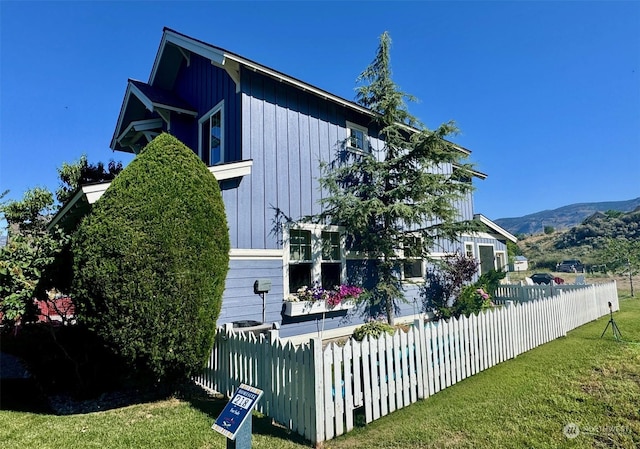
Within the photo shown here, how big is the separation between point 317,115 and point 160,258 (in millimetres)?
6410

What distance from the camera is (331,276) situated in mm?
9109

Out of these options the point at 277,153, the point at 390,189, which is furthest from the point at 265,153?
the point at 390,189

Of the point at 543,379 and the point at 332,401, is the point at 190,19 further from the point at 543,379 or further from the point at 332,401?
the point at 543,379

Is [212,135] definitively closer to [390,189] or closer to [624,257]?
[390,189]

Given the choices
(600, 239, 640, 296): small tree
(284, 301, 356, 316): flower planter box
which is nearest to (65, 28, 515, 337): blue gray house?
(284, 301, 356, 316): flower planter box

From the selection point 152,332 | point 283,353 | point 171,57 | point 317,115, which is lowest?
point 283,353

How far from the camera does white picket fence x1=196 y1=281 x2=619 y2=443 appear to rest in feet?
12.2

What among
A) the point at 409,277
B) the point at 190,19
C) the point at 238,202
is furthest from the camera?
the point at 409,277

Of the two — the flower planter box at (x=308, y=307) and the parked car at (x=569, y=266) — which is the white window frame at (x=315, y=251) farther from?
the parked car at (x=569, y=266)

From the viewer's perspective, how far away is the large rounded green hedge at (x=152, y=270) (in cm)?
413

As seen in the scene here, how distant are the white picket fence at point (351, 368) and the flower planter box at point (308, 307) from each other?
2.52 meters

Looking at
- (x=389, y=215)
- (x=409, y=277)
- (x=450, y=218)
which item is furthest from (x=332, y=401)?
(x=409, y=277)

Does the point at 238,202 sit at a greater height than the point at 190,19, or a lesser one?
lesser

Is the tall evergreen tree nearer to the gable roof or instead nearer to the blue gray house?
the blue gray house
